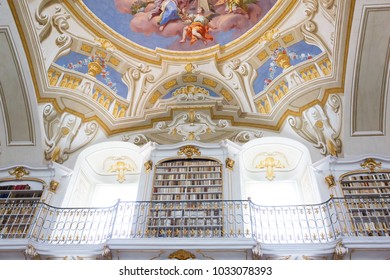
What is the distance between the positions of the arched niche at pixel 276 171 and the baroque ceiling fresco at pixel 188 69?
36 centimetres

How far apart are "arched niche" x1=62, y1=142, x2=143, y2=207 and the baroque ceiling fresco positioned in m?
0.42

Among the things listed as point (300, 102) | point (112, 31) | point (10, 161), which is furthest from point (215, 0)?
point (10, 161)

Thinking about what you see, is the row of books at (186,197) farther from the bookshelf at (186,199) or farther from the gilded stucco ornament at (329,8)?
the gilded stucco ornament at (329,8)

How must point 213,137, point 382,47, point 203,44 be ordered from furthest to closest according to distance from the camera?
point 203,44 < point 213,137 < point 382,47

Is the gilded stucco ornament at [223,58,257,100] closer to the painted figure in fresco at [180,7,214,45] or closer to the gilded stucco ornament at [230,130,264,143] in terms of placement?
the painted figure in fresco at [180,7,214,45]

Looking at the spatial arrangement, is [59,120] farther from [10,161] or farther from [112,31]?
[112,31]

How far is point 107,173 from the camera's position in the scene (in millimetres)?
9938

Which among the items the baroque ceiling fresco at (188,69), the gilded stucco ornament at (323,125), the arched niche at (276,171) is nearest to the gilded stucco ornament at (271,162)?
the arched niche at (276,171)

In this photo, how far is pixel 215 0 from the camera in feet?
32.4

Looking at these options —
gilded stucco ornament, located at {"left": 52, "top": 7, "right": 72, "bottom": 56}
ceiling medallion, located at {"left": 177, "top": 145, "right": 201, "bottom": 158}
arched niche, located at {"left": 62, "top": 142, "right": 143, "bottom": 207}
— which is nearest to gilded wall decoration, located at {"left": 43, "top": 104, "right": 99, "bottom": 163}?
arched niche, located at {"left": 62, "top": 142, "right": 143, "bottom": 207}

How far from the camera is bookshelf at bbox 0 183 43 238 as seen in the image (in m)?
7.27

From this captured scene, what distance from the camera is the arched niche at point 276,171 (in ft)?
29.1

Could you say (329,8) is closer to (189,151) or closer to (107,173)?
(189,151)

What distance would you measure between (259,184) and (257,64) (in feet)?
10.8
